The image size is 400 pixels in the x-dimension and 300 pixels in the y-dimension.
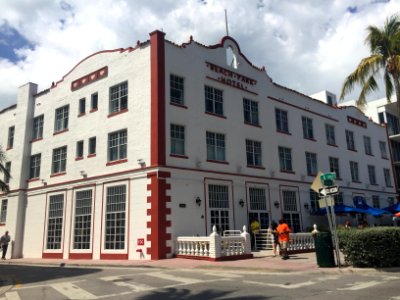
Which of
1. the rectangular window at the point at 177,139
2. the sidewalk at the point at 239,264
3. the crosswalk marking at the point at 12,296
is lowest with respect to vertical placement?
the crosswalk marking at the point at 12,296

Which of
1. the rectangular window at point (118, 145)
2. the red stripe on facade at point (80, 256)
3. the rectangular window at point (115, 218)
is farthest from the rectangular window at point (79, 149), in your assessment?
the red stripe on facade at point (80, 256)

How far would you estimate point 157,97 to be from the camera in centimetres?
Result: 2034

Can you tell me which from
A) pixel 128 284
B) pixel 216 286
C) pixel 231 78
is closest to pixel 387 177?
pixel 231 78

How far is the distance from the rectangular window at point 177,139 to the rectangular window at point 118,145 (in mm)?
2716

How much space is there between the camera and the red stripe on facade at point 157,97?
19688mm

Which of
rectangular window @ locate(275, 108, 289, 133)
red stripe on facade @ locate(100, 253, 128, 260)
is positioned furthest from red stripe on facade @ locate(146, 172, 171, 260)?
rectangular window @ locate(275, 108, 289, 133)

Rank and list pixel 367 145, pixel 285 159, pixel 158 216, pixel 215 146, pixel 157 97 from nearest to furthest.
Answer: pixel 158 216
pixel 157 97
pixel 215 146
pixel 285 159
pixel 367 145

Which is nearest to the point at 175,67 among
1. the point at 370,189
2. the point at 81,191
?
the point at 81,191

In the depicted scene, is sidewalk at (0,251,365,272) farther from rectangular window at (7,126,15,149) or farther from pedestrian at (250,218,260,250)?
rectangular window at (7,126,15,149)

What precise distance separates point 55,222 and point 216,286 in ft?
55.9

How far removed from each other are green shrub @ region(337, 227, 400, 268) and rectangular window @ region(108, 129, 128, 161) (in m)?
12.6

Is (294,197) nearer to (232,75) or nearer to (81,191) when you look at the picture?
(232,75)

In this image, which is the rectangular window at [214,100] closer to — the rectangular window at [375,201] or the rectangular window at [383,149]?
the rectangular window at [375,201]

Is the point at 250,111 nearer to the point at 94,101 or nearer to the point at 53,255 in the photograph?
the point at 94,101
